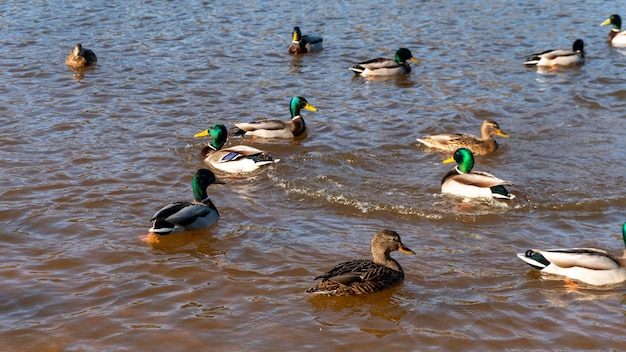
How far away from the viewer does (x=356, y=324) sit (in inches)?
308

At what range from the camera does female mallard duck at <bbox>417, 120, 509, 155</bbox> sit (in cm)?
1329

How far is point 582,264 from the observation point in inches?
340

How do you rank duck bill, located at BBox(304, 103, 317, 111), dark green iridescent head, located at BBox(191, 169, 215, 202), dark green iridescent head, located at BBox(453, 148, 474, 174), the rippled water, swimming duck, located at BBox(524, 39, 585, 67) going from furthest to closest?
swimming duck, located at BBox(524, 39, 585, 67) < duck bill, located at BBox(304, 103, 317, 111) < dark green iridescent head, located at BBox(453, 148, 474, 174) < dark green iridescent head, located at BBox(191, 169, 215, 202) < the rippled water

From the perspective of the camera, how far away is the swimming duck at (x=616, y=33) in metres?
19.5

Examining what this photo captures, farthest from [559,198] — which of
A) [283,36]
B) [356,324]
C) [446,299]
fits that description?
[283,36]

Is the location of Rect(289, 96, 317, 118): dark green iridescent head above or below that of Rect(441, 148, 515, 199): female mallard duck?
A: above

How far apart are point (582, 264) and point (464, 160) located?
3.70 meters

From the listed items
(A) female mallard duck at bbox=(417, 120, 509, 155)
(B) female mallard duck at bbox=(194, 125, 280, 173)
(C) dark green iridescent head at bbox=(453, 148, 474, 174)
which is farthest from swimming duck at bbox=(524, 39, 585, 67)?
(B) female mallard duck at bbox=(194, 125, 280, 173)

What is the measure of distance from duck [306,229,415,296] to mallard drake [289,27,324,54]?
35.7 feet

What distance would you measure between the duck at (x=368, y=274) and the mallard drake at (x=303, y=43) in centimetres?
1089

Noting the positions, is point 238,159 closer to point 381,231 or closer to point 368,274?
point 381,231

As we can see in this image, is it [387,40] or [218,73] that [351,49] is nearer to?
[387,40]

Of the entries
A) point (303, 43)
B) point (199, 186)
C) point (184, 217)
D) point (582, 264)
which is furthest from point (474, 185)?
point (303, 43)

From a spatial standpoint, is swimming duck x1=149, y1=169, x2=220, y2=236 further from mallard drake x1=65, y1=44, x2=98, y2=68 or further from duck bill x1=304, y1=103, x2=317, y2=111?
mallard drake x1=65, y1=44, x2=98, y2=68
